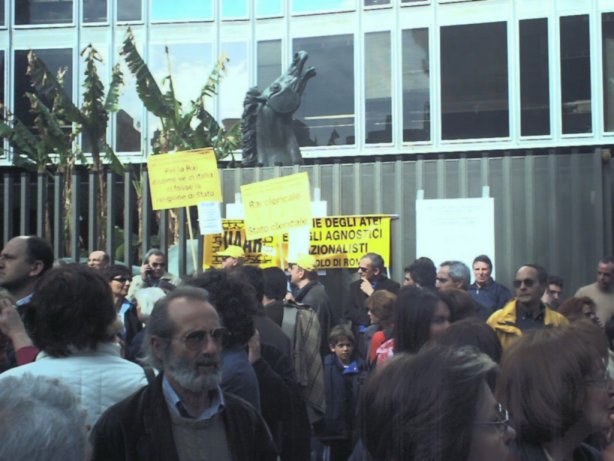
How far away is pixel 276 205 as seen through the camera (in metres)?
10.4

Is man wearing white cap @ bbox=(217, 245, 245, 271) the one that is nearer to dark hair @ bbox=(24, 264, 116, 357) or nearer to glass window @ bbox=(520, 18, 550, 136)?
dark hair @ bbox=(24, 264, 116, 357)

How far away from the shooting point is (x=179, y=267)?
1141 centimetres

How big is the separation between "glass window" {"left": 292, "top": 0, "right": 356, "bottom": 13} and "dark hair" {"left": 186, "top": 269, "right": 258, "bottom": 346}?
18445 mm

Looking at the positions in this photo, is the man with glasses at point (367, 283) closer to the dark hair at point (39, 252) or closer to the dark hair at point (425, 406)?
the dark hair at point (39, 252)

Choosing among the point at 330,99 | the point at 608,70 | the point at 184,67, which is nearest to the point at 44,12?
Answer: the point at 184,67

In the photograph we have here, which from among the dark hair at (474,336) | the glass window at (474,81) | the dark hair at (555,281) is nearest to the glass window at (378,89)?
the glass window at (474,81)

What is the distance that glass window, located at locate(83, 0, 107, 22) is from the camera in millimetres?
23594

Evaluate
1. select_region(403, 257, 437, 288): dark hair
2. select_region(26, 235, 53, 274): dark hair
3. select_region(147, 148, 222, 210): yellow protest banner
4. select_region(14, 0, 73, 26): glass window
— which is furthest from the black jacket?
select_region(14, 0, 73, 26): glass window

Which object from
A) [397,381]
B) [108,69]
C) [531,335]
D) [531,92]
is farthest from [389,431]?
[108,69]

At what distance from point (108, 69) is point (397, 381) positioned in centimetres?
2199

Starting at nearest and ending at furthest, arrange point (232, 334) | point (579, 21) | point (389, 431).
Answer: point (389, 431) < point (232, 334) < point (579, 21)

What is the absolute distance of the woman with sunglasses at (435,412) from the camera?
6.92 feet

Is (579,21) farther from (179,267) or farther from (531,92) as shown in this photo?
(179,267)

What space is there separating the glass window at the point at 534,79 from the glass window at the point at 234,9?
6.88 metres
